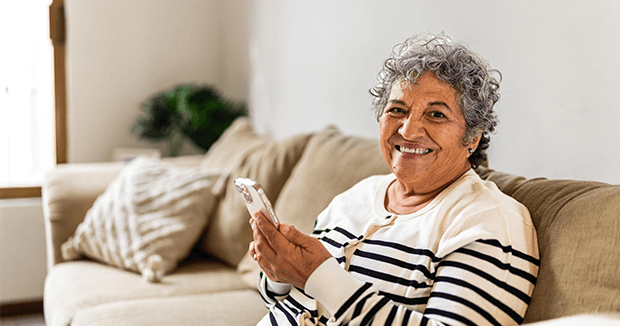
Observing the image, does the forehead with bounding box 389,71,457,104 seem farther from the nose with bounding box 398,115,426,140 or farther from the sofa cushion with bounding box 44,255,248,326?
the sofa cushion with bounding box 44,255,248,326

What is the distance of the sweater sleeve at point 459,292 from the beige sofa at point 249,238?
0.14ft

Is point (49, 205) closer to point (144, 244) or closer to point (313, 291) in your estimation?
point (144, 244)

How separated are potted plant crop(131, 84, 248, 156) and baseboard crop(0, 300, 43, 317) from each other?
1093 mm

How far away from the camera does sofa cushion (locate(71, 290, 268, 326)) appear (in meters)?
1.47

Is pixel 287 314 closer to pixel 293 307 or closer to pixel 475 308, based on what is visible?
pixel 293 307

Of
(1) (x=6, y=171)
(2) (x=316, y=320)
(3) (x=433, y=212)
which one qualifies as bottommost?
(1) (x=6, y=171)

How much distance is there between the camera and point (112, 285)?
5.85ft

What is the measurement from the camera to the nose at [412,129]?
101 centimetres

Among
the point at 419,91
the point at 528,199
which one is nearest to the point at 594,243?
the point at 528,199

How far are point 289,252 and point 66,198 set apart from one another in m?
1.57

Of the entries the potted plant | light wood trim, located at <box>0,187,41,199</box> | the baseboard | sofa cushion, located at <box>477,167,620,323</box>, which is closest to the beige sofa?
sofa cushion, located at <box>477,167,620,323</box>

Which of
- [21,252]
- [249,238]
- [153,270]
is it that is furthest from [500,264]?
[21,252]

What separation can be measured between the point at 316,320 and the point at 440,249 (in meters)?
0.32

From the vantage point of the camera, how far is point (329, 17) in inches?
88.3
